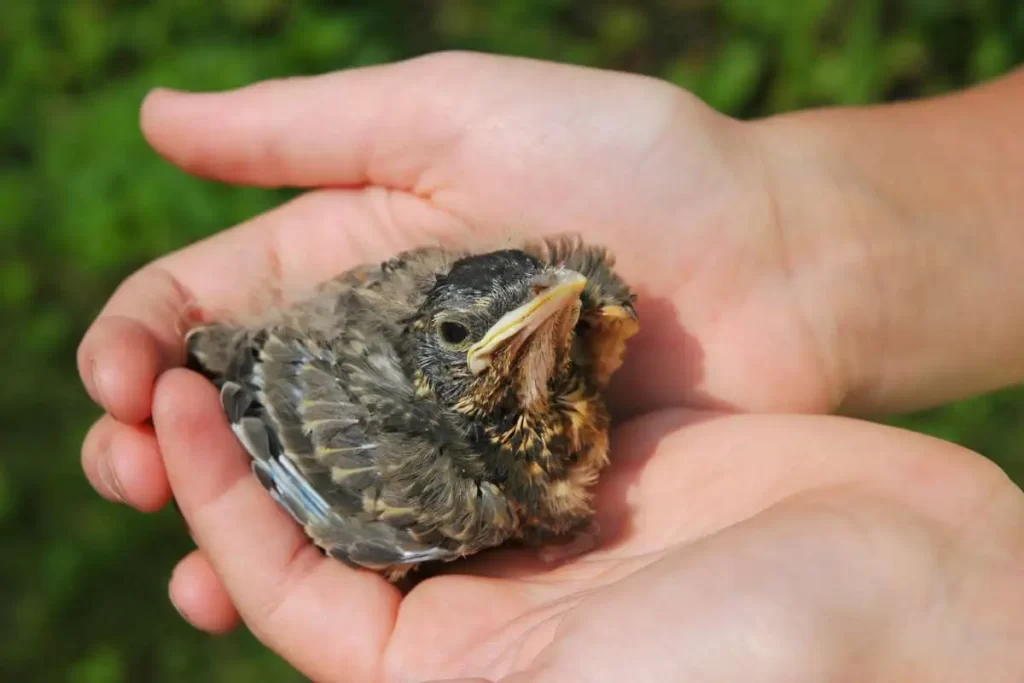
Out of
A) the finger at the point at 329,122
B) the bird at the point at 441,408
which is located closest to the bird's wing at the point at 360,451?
the bird at the point at 441,408

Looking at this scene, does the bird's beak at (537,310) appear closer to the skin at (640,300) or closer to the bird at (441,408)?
the bird at (441,408)

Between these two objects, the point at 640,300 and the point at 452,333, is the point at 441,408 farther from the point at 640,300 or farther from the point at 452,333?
the point at 640,300

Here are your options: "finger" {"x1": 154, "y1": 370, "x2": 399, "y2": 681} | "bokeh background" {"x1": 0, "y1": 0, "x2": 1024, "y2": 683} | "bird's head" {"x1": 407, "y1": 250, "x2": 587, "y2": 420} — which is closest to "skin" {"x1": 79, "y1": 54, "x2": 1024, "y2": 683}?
"finger" {"x1": 154, "y1": 370, "x2": 399, "y2": 681}

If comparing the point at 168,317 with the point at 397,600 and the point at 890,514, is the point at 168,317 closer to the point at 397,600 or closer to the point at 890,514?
the point at 397,600


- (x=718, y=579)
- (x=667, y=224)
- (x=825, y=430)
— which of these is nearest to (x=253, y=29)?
(x=667, y=224)

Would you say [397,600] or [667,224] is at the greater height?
[667,224]

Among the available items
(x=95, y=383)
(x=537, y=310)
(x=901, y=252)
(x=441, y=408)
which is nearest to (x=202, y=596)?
(x=95, y=383)
